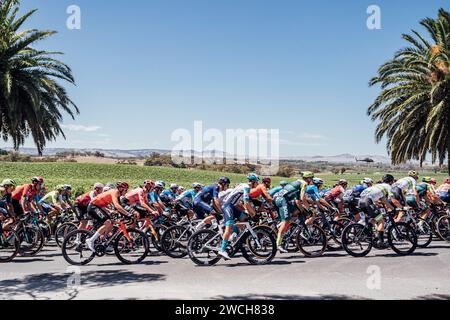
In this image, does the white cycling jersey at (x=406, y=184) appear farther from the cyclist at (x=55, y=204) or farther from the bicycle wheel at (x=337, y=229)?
the cyclist at (x=55, y=204)

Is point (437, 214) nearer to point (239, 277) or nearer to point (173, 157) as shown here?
point (239, 277)

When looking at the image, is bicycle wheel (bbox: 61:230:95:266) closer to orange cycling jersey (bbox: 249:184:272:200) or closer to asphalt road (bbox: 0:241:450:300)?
asphalt road (bbox: 0:241:450:300)

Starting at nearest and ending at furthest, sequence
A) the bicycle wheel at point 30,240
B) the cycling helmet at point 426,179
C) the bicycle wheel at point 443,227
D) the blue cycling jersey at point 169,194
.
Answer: the bicycle wheel at point 30,240 → the bicycle wheel at point 443,227 → the cycling helmet at point 426,179 → the blue cycling jersey at point 169,194

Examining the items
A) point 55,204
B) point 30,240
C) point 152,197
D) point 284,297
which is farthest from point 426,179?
point 55,204

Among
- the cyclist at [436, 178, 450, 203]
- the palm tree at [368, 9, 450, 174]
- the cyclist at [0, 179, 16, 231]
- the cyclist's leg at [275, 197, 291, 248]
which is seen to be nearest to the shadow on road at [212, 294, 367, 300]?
the cyclist's leg at [275, 197, 291, 248]

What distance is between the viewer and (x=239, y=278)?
7754 millimetres

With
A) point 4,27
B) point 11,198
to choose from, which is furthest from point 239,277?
point 4,27

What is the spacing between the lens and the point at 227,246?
906cm

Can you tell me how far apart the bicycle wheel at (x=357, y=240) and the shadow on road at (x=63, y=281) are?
14.4 feet

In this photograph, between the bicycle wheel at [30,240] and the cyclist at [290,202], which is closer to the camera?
the cyclist at [290,202]

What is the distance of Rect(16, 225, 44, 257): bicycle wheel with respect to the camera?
10367 mm

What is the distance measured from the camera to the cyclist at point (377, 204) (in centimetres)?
997

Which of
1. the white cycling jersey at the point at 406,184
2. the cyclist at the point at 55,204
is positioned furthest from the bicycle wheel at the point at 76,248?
the white cycling jersey at the point at 406,184
